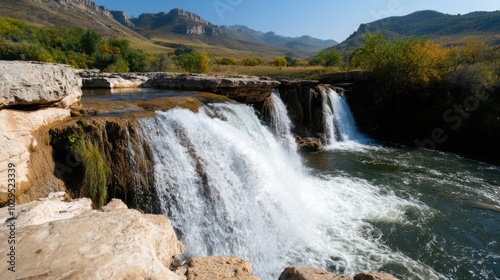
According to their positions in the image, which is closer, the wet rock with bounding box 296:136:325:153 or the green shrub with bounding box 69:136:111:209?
the green shrub with bounding box 69:136:111:209

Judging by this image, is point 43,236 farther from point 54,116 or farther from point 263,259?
point 263,259

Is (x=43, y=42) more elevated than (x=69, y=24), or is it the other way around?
(x=69, y=24)

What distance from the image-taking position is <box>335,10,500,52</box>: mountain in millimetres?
76881

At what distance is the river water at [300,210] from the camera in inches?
237

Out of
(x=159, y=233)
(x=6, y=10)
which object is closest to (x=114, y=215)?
(x=159, y=233)

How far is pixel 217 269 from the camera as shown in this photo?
329 cm

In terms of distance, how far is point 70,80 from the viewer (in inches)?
260

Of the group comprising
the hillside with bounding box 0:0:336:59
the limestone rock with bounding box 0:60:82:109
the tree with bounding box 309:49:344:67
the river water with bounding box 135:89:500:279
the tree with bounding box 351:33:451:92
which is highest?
the hillside with bounding box 0:0:336:59

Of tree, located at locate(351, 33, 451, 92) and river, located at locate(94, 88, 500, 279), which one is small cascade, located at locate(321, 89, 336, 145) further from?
tree, located at locate(351, 33, 451, 92)

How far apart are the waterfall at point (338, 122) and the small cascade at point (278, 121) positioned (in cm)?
309

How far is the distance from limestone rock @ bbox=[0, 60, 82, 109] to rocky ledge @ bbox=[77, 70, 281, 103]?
6.76 metres

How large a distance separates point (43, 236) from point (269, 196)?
562 centimetres

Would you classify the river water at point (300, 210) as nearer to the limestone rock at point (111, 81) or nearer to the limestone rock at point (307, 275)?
the limestone rock at point (307, 275)

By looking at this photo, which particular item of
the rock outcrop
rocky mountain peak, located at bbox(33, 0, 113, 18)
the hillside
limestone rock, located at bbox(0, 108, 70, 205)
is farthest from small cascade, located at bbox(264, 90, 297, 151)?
rocky mountain peak, located at bbox(33, 0, 113, 18)
